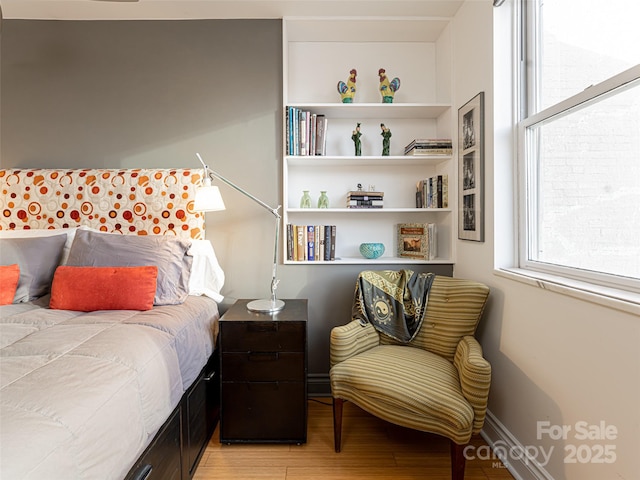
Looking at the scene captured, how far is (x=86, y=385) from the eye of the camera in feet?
2.95

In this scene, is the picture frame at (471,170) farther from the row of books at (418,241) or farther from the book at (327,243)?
the book at (327,243)

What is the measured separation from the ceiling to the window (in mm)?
689

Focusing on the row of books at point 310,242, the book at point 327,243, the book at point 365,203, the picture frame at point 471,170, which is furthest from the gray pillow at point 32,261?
the picture frame at point 471,170

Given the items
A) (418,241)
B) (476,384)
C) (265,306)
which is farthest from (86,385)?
(418,241)

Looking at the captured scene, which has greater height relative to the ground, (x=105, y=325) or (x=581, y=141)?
(x=581, y=141)

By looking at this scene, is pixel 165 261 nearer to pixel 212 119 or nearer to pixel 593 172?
pixel 212 119

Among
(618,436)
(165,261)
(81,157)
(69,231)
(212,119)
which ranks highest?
(212,119)

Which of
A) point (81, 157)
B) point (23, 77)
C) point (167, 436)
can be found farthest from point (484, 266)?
point (23, 77)

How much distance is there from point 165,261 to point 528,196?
6.28 feet

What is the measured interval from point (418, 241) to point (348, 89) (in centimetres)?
113

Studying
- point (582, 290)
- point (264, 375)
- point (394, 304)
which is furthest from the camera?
point (394, 304)

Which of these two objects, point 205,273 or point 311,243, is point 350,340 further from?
point 205,273

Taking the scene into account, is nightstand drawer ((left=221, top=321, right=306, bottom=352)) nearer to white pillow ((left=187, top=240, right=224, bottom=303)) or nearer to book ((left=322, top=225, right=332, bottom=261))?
white pillow ((left=187, top=240, right=224, bottom=303))

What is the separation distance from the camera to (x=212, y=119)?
90.5 inches
